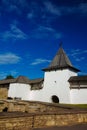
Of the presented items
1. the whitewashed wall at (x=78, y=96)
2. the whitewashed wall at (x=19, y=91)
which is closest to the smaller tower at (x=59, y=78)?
the whitewashed wall at (x=78, y=96)

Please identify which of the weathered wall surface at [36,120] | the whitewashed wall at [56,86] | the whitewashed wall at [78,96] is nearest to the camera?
the weathered wall surface at [36,120]

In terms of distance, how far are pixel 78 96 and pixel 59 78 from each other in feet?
16.8

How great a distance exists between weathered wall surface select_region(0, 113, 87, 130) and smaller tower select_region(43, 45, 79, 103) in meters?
20.3

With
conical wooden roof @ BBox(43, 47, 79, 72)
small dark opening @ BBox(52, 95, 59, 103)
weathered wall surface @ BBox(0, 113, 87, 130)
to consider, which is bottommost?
weathered wall surface @ BBox(0, 113, 87, 130)

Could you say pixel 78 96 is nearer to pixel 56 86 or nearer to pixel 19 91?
pixel 56 86

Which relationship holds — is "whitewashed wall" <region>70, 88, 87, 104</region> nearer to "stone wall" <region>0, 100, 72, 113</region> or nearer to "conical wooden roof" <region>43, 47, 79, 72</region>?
"conical wooden roof" <region>43, 47, 79, 72</region>

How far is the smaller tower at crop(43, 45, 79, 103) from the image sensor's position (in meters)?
29.9

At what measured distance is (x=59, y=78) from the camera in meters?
31.3

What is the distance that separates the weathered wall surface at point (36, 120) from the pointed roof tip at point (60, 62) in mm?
22489

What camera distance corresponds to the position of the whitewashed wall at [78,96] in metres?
27.2

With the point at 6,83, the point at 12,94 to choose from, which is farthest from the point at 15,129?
the point at 6,83

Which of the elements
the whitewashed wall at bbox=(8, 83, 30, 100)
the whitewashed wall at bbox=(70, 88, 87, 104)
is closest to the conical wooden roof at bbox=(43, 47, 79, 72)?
the whitewashed wall at bbox=(70, 88, 87, 104)

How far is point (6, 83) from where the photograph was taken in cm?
3988

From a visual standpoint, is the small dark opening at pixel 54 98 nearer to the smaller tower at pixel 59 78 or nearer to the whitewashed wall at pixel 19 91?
the smaller tower at pixel 59 78
